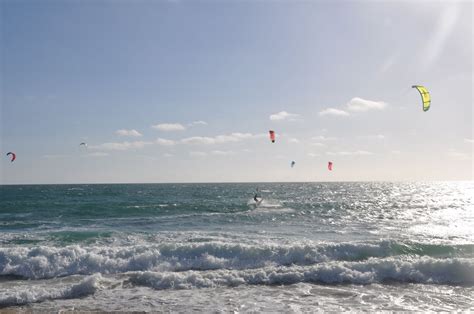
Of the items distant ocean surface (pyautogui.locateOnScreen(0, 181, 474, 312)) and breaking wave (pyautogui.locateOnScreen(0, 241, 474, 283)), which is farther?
breaking wave (pyautogui.locateOnScreen(0, 241, 474, 283))

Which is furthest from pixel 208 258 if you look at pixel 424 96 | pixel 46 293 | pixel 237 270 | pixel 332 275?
pixel 424 96

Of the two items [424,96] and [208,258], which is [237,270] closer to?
[208,258]

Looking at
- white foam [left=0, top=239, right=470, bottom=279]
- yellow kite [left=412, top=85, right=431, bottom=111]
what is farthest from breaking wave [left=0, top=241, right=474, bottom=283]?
yellow kite [left=412, top=85, right=431, bottom=111]

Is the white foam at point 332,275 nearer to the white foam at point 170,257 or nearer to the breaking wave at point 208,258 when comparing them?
the breaking wave at point 208,258

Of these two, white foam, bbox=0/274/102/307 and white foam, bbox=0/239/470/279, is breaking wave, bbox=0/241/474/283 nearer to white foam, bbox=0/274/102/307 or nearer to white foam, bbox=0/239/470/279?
white foam, bbox=0/239/470/279

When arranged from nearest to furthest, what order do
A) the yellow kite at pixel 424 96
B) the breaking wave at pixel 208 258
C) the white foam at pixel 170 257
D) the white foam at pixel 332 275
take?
the white foam at pixel 332 275 < the breaking wave at pixel 208 258 < the white foam at pixel 170 257 < the yellow kite at pixel 424 96

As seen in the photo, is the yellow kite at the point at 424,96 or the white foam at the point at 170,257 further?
the yellow kite at the point at 424,96

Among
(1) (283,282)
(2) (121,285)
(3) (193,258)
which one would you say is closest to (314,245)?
(1) (283,282)

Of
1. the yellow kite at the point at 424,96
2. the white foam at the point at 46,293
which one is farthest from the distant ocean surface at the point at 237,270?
the yellow kite at the point at 424,96

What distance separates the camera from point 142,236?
18.8m

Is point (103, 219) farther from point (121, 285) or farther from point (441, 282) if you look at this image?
point (441, 282)

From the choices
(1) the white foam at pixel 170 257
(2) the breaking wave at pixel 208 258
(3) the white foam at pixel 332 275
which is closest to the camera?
(3) the white foam at pixel 332 275

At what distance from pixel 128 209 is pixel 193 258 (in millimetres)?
20776

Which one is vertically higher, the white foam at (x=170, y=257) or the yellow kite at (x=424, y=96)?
the yellow kite at (x=424, y=96)
